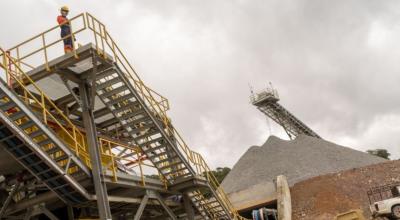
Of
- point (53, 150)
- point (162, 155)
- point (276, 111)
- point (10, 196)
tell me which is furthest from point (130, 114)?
point (276, 111)

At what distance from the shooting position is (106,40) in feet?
36.4

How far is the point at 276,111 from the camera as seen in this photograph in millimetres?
46906

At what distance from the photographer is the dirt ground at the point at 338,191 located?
864 inches

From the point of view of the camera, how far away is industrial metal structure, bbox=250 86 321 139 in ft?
151

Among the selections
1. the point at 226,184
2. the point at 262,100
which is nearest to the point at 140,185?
the point at 226,184

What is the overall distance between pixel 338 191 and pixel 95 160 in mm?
16137

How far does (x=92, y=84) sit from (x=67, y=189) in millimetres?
2588

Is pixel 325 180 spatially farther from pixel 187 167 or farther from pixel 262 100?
pixel 262 100

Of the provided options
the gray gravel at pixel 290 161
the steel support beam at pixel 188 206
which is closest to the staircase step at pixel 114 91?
the steel support beam at pixel 188 206

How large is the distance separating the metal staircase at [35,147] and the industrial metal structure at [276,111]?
36761 millimetres

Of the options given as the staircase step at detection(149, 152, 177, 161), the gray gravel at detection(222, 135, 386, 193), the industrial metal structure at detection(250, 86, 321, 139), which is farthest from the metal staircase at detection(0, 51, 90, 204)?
the industrial metal structure at detection(250, 86, 321, 139)

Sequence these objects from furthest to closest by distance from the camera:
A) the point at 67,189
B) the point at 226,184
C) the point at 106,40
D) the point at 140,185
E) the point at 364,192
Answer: the point at 226,184 → the point at 364,192 → the point at 140,185 → the point at 106,40 → the point at 67,189

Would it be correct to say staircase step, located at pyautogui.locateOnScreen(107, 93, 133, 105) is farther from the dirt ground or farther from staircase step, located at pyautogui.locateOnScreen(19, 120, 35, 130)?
the dirt ground

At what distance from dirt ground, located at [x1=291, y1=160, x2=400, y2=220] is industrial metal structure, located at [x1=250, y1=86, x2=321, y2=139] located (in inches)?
872
